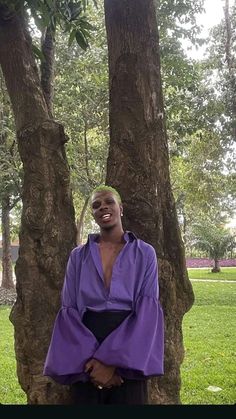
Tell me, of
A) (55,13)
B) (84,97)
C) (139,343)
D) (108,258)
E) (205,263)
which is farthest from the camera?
(205,263)

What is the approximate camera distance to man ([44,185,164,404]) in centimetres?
212

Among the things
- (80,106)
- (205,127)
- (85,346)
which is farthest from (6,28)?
(80,106)

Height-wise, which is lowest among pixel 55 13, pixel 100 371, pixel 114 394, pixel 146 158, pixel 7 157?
pixel 114 394

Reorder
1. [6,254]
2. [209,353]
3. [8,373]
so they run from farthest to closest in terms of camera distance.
→ [6,254] → [209,353] → [8,373]

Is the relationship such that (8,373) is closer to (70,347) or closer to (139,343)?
(70,347)

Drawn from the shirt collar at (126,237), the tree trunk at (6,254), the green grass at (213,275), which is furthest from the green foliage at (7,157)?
the green grass at (213,275)

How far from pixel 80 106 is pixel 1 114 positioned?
1.81 m

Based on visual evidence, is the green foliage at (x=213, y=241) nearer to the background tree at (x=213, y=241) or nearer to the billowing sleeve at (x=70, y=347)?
the background tree at (x=213, y=241)

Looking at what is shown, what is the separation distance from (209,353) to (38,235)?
456 cm

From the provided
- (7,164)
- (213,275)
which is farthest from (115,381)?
(213,275)

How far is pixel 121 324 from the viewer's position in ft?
7.12

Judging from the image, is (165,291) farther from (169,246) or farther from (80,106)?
(80,106)

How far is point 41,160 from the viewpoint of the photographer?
326 cm

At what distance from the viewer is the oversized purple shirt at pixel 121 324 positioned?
83.1 inches
